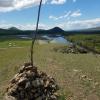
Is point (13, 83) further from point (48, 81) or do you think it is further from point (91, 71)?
point (91, 71)

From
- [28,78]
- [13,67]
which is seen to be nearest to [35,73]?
[28,78]

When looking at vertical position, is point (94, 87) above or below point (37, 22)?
below

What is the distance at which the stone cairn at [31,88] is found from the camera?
21891 millimetres

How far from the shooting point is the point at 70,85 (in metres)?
25.0

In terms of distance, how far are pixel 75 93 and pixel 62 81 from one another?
2854mm

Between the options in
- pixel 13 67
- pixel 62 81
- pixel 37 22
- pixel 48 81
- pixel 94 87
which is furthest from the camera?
pixel 13 67

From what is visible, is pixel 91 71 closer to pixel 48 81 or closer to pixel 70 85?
pixel 70 85

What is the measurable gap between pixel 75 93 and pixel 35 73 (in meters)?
3.43

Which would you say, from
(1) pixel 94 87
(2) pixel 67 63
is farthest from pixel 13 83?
(2) pixel 67 63

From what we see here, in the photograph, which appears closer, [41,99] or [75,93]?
[41,99]

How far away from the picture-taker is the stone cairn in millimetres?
21891

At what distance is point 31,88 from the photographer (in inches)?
870

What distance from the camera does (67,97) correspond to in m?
22.6

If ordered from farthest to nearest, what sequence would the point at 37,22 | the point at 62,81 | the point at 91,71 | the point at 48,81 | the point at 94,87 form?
the point at 91,71, the point at 62,81, the point at 94,87, the point at 48,81, the point at 37,22
